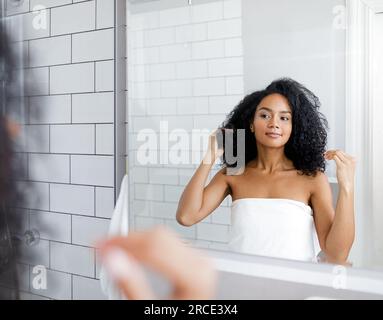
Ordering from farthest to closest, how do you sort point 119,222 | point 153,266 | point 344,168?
point 119,222 → point 344,168 → point 153,266

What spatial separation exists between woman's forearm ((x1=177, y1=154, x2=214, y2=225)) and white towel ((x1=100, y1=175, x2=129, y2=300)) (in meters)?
0.15

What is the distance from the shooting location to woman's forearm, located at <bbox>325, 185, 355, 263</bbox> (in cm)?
67

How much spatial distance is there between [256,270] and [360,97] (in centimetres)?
36

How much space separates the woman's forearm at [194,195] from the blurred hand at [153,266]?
0.14 m

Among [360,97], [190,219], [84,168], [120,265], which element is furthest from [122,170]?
[360,97]

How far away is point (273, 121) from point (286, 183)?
11cm

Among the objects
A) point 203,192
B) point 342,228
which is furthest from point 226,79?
point 342,228

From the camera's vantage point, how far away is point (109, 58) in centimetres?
91

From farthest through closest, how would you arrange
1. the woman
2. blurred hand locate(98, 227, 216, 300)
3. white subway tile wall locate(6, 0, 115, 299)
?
white subway tile wall locate(6, 0, 115, 299), the woman, blurred hand locate(98, 227, 216, 300)

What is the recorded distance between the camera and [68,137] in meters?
0.96

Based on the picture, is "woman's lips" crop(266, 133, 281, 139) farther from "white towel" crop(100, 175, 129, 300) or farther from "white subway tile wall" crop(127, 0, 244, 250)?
"white towel" crop(100, 175, 129, 300)

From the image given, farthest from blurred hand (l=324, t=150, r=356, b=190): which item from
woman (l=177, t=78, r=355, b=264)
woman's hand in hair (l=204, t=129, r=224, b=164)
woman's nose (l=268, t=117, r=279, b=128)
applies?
woman's hand in hair (l=204, t=129, r=224, b=164)

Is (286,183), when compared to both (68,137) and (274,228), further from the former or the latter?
(68,137)
